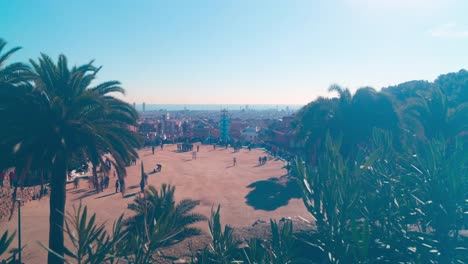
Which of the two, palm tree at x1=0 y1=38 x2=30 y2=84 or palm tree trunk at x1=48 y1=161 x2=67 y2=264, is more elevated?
palm tree at x1=0 y1=38 x2=30 y2=84

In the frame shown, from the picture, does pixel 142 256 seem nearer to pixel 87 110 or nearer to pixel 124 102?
pixel 87 110

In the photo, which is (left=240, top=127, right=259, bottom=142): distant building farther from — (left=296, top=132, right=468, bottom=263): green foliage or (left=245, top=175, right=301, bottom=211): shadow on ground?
(left=296, top=132, right=468, bottom=263): green foliage

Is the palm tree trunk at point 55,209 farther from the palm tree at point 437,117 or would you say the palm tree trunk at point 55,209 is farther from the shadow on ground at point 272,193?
the palm tree at point 437,117

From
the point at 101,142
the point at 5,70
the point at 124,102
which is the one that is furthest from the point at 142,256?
the point at 5,70

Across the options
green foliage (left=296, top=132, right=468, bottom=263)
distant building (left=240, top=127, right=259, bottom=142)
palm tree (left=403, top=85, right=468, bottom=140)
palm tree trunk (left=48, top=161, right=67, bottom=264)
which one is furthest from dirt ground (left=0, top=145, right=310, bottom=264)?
distant building (left=240, top=127, right=259, bottom=142)

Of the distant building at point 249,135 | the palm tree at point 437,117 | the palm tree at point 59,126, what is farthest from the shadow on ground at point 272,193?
the distant building at point 249,135

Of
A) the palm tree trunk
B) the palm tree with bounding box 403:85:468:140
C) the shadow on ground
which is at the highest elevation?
the palm tree with bounding box 403:85:468:140

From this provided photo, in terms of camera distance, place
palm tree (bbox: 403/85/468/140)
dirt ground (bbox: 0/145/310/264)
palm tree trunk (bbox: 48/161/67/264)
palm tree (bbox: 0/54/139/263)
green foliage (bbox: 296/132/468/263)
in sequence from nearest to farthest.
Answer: green foliage (bbox: 296/132/468/263) → palm tree (bbox: 0/54/139/263) → palm tree trunk (bbox: 48/161/67/264) → dirt ground (bbox: 0/145/310/264) → palm tree (bbox: 403/85/468/140)
